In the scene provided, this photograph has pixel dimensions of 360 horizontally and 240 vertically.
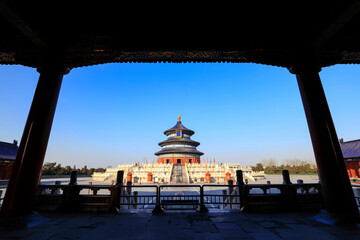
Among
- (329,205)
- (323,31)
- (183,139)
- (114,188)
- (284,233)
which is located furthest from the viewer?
(183,139)

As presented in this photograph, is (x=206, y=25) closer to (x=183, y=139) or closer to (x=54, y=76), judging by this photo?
(x=54, y=76)

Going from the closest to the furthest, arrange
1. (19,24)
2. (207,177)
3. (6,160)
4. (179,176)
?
1. (19,24)
2. (207,177)
3. (6,160)
4. (179,176)

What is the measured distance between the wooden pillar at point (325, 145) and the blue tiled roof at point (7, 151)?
3058cm

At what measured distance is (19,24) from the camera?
411 centimetres

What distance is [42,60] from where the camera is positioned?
4.97 m

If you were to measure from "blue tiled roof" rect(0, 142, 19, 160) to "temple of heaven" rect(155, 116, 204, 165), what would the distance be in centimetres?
2229

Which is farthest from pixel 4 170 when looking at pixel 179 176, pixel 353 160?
pixel 353 160

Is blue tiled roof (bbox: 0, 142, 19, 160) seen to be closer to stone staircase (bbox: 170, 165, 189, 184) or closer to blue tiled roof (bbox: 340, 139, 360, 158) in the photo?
stone staircase (bbox: 170, 165, 189, 184)

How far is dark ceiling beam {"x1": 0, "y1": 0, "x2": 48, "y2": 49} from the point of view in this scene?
3.73 meters

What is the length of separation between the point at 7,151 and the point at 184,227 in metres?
30.9

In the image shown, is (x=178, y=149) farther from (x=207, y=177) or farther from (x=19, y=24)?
(x=19, y=24)

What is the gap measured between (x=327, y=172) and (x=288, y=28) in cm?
421

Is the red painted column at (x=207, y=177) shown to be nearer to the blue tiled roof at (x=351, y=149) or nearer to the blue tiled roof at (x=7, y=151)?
the blue tiled roof at (x=351, y=149)

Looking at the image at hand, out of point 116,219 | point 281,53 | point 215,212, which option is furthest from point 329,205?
point 116,219
